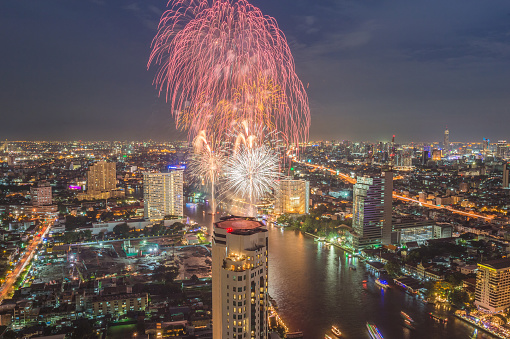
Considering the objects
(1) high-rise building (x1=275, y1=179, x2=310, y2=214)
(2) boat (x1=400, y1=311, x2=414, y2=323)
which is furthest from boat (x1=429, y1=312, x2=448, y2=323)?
(1) high-rise building (x1=275, y1=179, x2=310, y2=214)

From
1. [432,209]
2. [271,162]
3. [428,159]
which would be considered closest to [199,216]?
[271,162]

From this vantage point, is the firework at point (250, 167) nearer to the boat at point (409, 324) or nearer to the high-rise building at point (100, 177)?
the boat at point (409, 324)

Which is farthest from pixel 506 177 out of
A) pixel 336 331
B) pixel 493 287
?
pixel 336 331

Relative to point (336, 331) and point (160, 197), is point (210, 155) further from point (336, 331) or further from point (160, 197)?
point (336, 331)

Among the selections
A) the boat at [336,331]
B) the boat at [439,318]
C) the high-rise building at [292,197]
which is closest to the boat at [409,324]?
the boat at [439,318]

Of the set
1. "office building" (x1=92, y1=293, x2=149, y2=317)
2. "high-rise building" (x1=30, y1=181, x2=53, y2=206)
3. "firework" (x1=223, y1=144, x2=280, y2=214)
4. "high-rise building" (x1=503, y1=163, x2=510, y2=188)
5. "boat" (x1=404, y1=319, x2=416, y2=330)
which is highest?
"firework" (x1=223, y1=144, x2=280, y2=214)

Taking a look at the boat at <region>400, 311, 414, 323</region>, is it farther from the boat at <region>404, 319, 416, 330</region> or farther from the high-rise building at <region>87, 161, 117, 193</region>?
the high-rise building at <region>87, 161, 117, 193</region>
